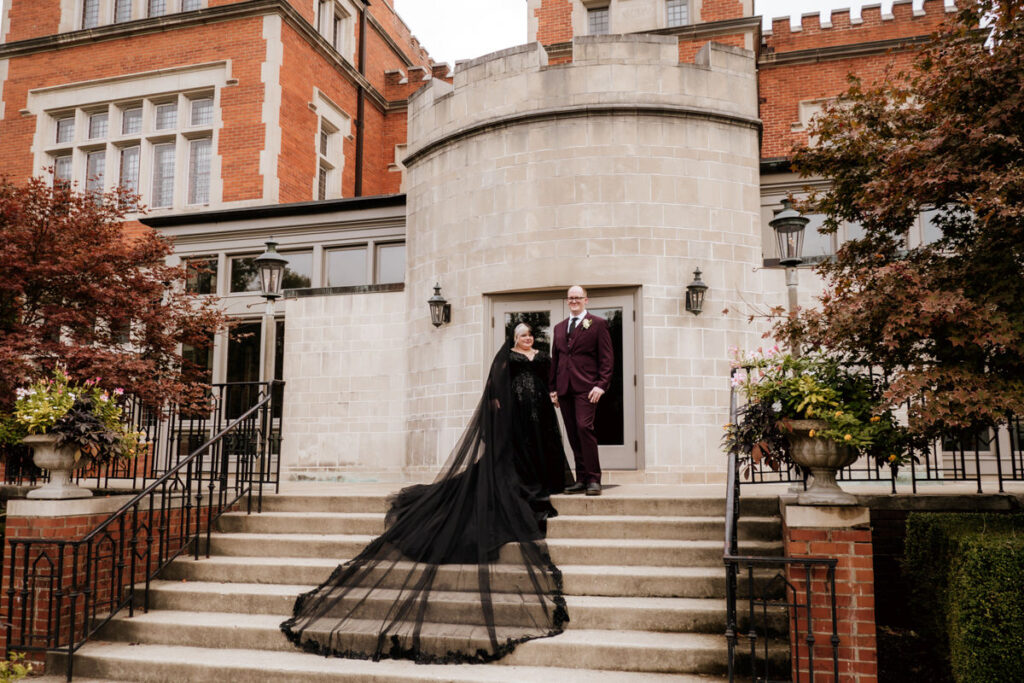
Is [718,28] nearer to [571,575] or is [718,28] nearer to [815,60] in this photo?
[815,60]

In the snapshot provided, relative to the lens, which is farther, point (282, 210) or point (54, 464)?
point (282, 210)

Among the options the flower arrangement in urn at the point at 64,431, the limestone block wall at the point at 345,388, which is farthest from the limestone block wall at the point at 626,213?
the flower arrangement in urn at the point at 64,431

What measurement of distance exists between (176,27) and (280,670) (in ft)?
Answer: 56.9

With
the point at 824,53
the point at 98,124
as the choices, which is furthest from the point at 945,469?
the point at 98,124

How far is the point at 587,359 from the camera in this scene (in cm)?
788

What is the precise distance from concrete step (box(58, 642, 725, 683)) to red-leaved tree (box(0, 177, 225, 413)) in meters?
4.83

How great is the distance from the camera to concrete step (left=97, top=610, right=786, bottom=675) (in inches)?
203

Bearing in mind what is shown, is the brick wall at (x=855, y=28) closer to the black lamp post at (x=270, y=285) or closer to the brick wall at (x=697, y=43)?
the brick wall at (x=697, y=43)

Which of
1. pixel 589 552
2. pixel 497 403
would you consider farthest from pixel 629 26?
pixel 589 552

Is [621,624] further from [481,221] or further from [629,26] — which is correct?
[629,26]

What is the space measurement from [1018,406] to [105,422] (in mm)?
6713

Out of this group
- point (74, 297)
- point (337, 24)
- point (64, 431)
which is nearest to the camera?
point (64, 431)

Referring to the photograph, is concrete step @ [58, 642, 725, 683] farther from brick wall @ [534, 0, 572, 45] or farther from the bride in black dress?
brick wall @ [534, 0, 572, 45]

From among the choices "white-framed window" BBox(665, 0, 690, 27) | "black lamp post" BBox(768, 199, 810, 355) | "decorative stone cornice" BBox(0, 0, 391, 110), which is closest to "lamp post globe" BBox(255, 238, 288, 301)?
"black lamp post" BBox(768, 199, 810, 355)
